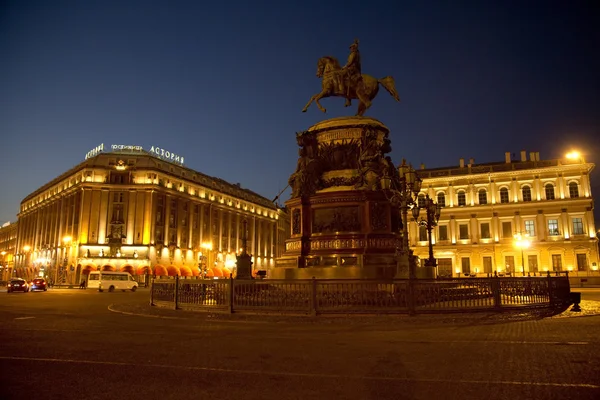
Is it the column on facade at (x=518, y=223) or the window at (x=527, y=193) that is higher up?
the window at (x=527, y=193)

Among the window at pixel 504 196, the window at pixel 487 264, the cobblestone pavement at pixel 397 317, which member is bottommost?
the cobblestone pavement at pixel 397 317

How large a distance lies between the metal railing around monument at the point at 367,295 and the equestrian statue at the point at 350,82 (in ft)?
38.3

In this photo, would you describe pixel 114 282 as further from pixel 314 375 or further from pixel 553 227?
pixel 553 227

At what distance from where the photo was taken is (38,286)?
47031 mm

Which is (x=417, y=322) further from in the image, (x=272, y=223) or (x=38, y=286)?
(x=272, y=223)

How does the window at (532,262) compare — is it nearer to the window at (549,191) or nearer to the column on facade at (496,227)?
the column on facade at (496,227)

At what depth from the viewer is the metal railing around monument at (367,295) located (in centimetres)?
1409

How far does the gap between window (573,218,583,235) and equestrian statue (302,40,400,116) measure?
56.9 metres

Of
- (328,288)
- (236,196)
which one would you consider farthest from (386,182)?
(236,196)

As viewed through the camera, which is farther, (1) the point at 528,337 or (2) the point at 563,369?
(1) the point at 528,337

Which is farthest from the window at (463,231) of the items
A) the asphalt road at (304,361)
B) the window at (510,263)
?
the asphalt road at (304,361)

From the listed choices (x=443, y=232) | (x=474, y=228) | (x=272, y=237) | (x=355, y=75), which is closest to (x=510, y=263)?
(x=474, y=228)

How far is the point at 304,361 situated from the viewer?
7613mm

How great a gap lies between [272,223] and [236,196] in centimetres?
1792
